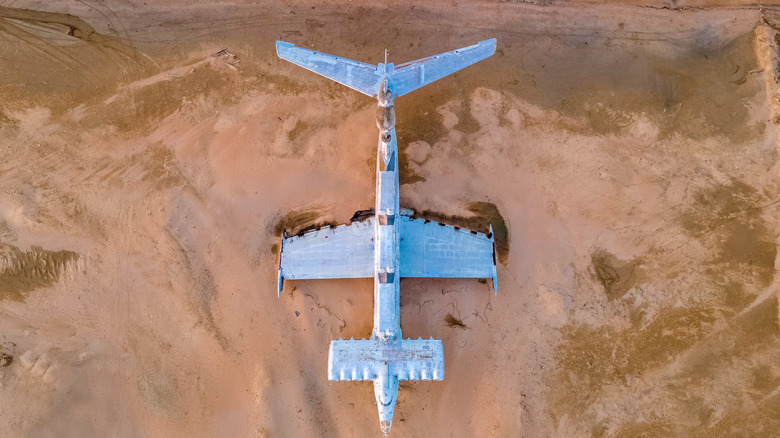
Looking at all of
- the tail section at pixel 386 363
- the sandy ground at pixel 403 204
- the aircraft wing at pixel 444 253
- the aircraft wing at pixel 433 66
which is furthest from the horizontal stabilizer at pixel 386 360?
the aircraft wing at pixel 433 66

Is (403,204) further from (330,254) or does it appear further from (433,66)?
(433,66)

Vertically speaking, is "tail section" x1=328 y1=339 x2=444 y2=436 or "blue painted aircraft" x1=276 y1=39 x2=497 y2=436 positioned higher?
"blue painted aircraft" x1=276 y1=39 x2=497 y2=436

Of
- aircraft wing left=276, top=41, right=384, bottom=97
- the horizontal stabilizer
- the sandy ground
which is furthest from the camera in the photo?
the sandy ground

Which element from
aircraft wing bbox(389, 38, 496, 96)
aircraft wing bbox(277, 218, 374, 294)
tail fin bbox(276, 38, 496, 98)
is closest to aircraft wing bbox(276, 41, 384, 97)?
tail fin bbox(276, 38, 496, 98)

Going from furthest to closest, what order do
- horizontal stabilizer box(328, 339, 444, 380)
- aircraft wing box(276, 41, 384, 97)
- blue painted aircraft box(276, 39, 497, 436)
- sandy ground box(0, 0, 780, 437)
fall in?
sandy ground box(0, 0, 780, 437) < aircraft wing box(276, 41, 384, 97) < blue painted aircraft box(276, 39, 497, 436) < horizontal stabilizer box(328, 339, 444, 380)

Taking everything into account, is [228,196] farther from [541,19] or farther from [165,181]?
[541,19]

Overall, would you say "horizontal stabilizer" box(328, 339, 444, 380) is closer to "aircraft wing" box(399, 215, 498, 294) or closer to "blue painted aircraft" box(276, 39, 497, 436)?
"blue painted aircraft" box(276, 39, 497, 436)
